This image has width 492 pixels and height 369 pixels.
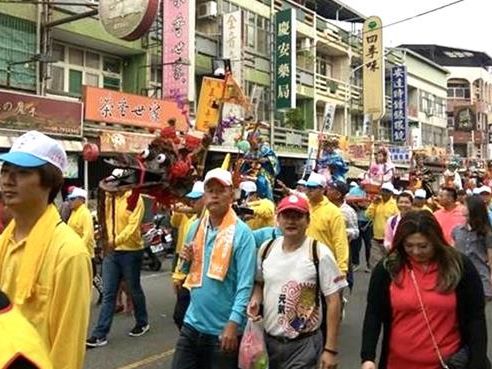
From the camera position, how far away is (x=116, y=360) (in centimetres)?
637

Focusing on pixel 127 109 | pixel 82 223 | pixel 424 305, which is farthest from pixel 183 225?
pixel 127 109

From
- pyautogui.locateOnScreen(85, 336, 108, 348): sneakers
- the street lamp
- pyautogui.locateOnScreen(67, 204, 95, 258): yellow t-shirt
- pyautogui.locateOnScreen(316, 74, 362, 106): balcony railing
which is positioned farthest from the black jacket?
pyautogui.locateOnScreen(316, 74, 362, 106): balcony railing

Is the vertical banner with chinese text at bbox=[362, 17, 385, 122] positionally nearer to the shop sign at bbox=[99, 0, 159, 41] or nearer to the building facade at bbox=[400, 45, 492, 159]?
the shop sign at bbox=[99, 0, 159, 41]

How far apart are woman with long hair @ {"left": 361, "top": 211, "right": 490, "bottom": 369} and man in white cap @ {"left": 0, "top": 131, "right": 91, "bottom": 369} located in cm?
167

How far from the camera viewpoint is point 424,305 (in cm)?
335

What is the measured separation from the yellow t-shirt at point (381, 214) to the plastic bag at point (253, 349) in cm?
708

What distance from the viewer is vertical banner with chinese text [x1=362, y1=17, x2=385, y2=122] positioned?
108 ft

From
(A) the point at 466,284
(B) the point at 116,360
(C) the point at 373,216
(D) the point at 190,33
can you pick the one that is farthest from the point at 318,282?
(D) the point at 190,33

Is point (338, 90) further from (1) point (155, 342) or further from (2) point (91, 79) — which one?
(1) point (155, 342)

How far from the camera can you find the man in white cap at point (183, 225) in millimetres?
5070

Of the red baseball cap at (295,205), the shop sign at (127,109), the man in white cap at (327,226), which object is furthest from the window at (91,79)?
the red baseball cap at (295,205)

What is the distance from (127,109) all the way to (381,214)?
32.6 feet

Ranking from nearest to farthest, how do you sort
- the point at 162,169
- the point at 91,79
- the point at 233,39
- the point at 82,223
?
the point at 162,169 → the point at 82,223 → the point at 91,79 → the point at 233,39

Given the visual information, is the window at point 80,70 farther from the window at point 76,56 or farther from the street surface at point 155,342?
the street surface at point 155,342
